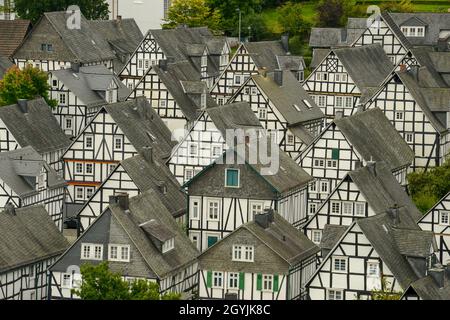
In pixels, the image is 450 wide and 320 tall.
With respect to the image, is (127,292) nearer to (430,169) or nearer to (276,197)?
(276,197)

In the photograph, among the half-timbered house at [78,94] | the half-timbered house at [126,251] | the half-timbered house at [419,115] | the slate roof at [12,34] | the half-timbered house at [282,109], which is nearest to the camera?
the half-timbered house at [126,251]

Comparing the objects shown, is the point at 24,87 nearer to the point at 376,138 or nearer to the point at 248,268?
the point at 376,138

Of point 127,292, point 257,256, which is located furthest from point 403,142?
point 127,292

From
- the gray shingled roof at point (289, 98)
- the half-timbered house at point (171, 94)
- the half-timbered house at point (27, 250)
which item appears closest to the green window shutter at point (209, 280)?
the half-timbered house at point (27, 250)

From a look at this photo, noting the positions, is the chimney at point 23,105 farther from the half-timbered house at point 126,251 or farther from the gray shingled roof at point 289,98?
the half-timbered house at point 126,251

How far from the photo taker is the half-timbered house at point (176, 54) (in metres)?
101

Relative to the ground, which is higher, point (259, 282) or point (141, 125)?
point (141, 125)

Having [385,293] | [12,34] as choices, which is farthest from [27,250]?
[12,34]

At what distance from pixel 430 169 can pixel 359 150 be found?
29.0ft

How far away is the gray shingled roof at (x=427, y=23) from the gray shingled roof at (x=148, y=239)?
57070 mm

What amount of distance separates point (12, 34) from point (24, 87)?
936 inches

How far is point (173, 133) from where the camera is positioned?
3041 inches

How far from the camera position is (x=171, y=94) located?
278ft

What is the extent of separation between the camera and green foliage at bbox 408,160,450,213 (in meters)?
66.2
